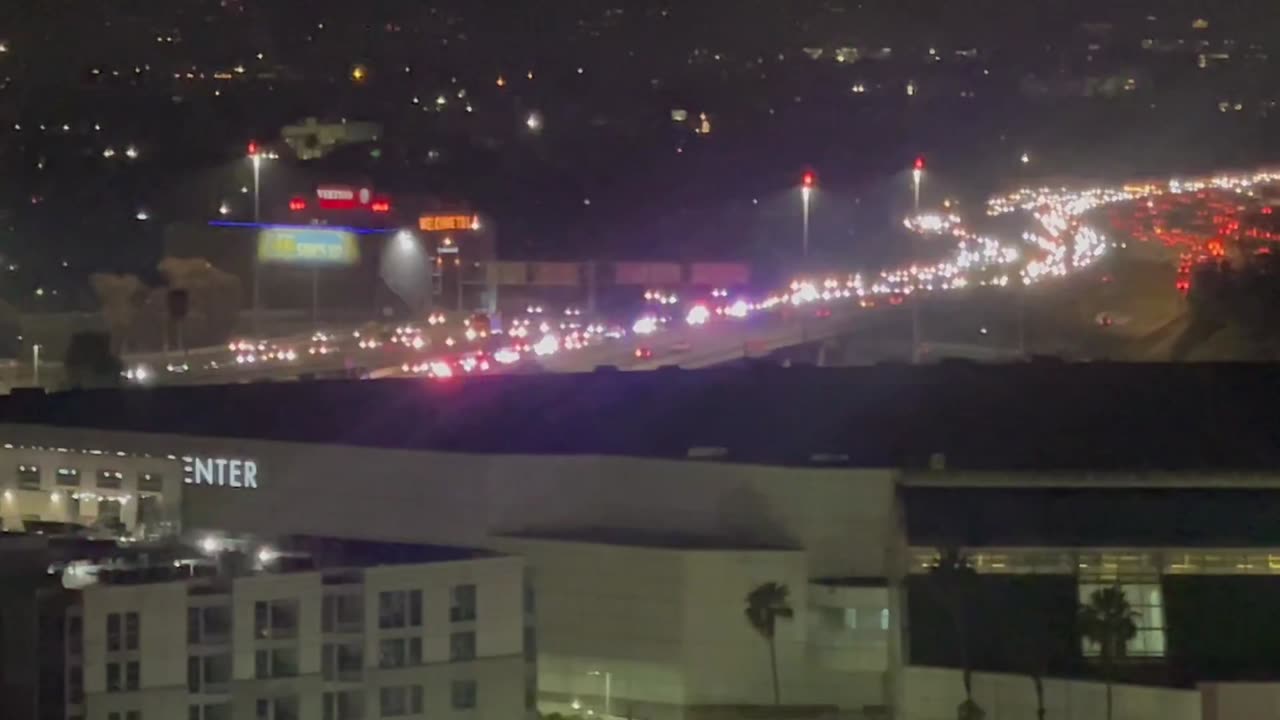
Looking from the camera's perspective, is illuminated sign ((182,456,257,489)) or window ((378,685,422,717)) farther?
illuminated sign ((182,456,257,489))

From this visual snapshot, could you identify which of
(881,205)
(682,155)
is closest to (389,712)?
(881,205)

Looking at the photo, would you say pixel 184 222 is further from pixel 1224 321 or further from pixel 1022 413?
pixel 1022 413

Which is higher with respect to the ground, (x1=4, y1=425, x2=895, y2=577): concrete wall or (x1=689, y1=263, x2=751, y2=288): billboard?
(x1=689, y1=263, x2=751, y2=288): billboard

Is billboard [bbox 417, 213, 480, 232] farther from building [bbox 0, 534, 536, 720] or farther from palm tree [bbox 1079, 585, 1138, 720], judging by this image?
building [bbox 0, 534, 536, 720]

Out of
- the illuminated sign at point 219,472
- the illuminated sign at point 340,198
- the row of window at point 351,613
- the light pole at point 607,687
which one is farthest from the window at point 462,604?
the illuminated sign at point 340,198

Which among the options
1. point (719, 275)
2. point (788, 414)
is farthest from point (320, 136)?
point (788, 414)

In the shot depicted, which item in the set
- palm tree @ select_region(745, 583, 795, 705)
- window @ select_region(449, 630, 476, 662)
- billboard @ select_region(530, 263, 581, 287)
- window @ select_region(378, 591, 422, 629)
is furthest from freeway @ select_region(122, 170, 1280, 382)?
window @ select_region(378, 591, 422, 629)
